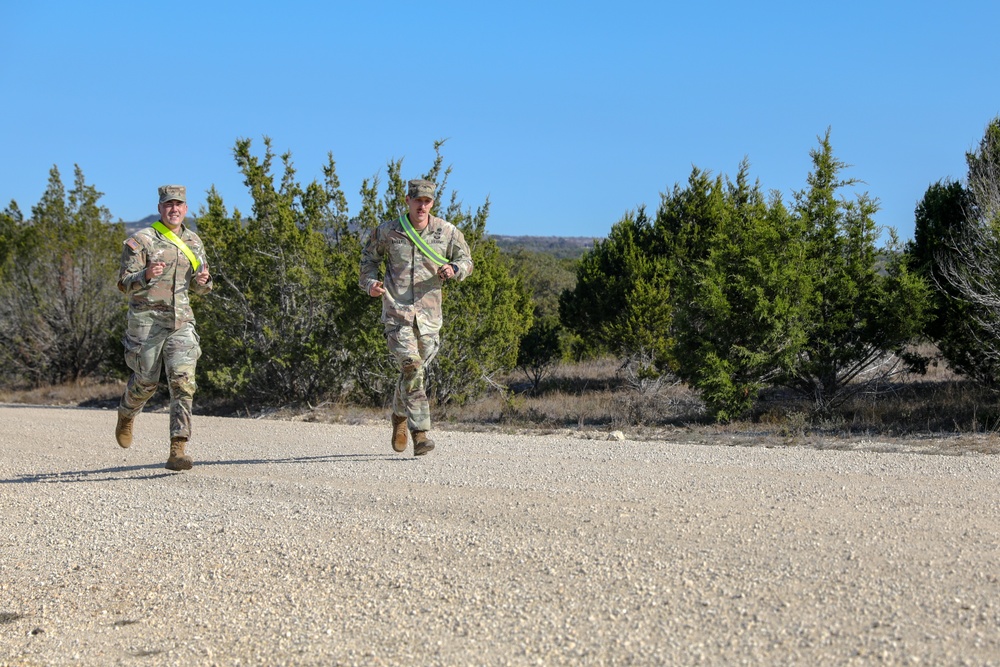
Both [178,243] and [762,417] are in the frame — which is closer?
[178,243]

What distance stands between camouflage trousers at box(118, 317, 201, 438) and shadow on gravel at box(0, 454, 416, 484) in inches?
20.1

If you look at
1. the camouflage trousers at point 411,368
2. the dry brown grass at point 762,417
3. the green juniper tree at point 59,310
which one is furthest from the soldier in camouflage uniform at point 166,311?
the green juniper tree at point 59,310

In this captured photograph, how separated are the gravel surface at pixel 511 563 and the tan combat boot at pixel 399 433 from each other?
0.99ft

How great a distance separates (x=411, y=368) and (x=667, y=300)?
1303 cm

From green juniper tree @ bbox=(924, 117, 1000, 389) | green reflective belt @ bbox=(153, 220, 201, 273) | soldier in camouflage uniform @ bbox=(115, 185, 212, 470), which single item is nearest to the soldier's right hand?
soldier in camouflage uniform @ bbox=(115, 185, 212, 470)

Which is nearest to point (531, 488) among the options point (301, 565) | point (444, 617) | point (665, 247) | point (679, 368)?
point (301, 565)

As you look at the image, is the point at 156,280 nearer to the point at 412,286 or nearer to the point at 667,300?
the point at 412,286

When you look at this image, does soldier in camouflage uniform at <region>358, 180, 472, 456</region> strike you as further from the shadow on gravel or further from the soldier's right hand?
the soldier's right hand

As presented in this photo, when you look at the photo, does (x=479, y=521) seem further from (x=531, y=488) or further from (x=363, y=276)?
(x=363, y=276)

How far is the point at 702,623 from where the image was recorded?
13.4 ft

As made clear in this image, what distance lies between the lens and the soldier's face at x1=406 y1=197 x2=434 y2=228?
8.39m

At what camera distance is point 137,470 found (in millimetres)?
8586

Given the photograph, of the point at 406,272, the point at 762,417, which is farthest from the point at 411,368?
the point at 762,417

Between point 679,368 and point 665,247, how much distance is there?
913 centimetres
